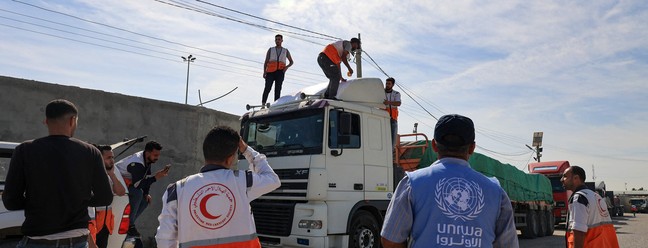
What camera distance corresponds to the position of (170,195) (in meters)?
2.61

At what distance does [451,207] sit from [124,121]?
8.24 m

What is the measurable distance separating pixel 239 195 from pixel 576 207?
327 centimetres

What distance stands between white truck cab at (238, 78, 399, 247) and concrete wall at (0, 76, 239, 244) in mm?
2546

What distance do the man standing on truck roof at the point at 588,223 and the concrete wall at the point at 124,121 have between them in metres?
7.33

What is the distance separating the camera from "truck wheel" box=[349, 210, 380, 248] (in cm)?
721

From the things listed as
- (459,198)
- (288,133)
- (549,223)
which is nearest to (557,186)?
(549,223)

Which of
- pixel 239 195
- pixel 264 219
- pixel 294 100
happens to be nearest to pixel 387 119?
pixel 294 100

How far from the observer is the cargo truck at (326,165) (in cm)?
695

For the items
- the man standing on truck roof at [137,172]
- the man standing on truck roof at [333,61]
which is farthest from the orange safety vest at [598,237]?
the man standing on truck roof at [137,172]

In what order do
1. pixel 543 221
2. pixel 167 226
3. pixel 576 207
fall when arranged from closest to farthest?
pixel 167 226 → pixel 576 207 → pixel 543 221

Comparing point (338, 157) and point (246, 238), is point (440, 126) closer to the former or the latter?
point (246, 238)

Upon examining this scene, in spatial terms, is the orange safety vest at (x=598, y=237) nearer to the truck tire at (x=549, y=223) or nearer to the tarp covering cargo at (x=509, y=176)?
the tarp covering cargo at (x=509, y=176)

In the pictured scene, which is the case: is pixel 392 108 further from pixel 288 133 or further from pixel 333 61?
pixel 288 133

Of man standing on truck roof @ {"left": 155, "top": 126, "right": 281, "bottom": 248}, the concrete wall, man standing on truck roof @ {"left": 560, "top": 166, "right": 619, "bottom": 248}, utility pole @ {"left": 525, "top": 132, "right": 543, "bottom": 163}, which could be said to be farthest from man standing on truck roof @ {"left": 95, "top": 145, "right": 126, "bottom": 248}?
utility pole @ {"left": 525, "top": 132, "right": 543, "bottom": 163}
